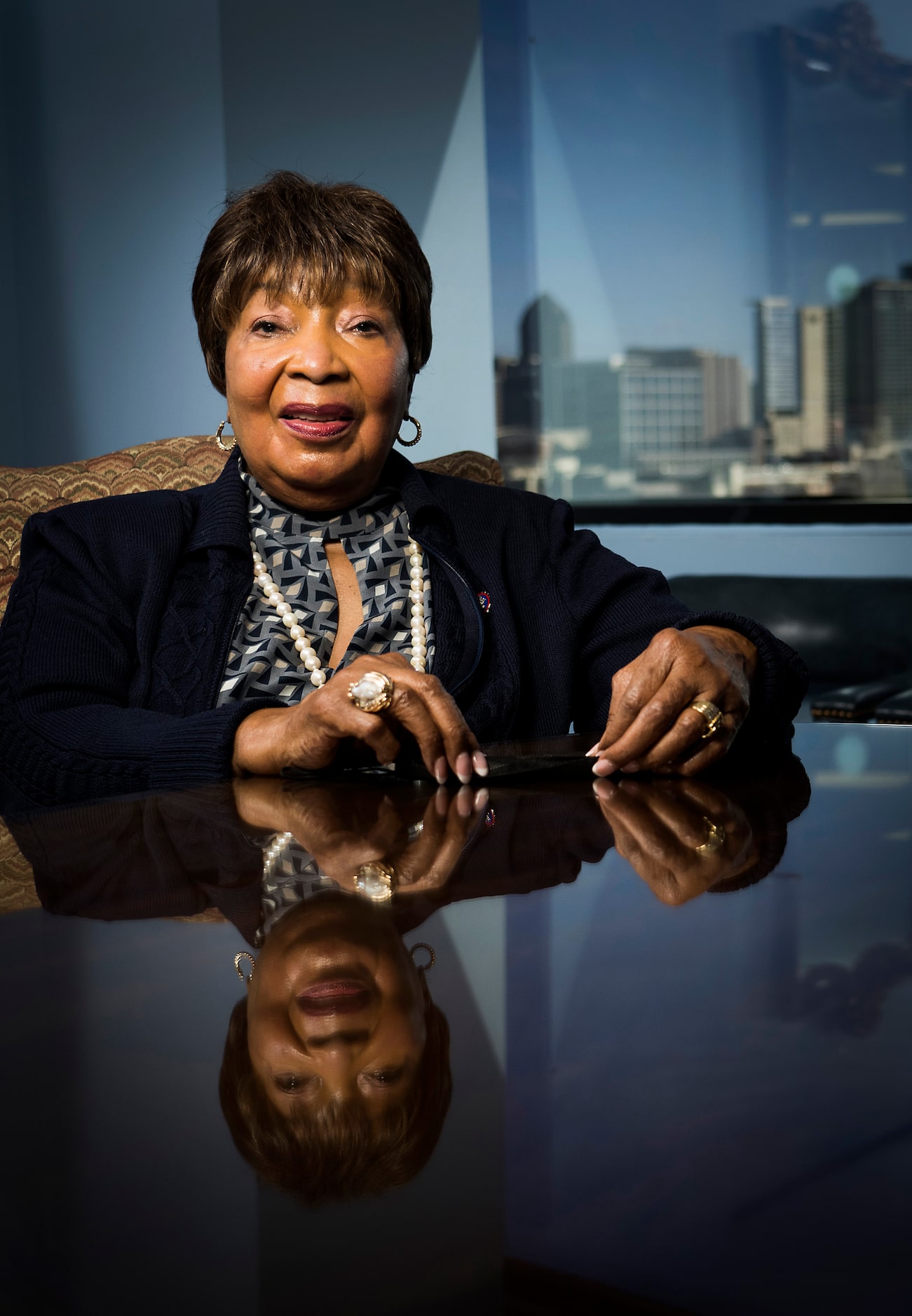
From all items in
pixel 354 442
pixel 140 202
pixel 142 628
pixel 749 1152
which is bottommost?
pixel 749 1152

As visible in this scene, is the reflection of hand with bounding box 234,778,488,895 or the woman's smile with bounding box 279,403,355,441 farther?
the woman's smile with bounding box 279,403,355,441

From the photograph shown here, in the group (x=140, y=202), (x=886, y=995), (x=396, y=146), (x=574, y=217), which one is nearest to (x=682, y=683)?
(x=886, y=995)

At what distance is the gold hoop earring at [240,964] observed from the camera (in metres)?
0.41

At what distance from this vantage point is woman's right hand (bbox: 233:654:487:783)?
0.84 meters

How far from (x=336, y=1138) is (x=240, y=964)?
5.7 inches

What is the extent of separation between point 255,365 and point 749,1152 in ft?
3.84

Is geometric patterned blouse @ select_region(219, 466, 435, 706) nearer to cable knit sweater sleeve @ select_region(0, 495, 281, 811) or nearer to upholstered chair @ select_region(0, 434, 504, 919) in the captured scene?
cable knit sweater sleeve @ select_region(0, 495, 281, 811)

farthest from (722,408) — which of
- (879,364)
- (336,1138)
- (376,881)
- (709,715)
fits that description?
(336,1138)

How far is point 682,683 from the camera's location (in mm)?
886

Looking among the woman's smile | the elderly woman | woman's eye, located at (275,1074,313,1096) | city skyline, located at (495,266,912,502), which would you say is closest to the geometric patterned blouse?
the elderly woman

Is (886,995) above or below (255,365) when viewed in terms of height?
below

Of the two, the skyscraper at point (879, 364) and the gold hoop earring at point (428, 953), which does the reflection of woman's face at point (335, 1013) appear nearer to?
the gold hoop earring at point (428, 953)

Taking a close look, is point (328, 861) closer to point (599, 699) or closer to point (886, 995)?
point (886, 995)

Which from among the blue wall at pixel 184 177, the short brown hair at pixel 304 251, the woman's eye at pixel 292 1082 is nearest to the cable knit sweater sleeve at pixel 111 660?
the short brown hair at pixel 304 251
